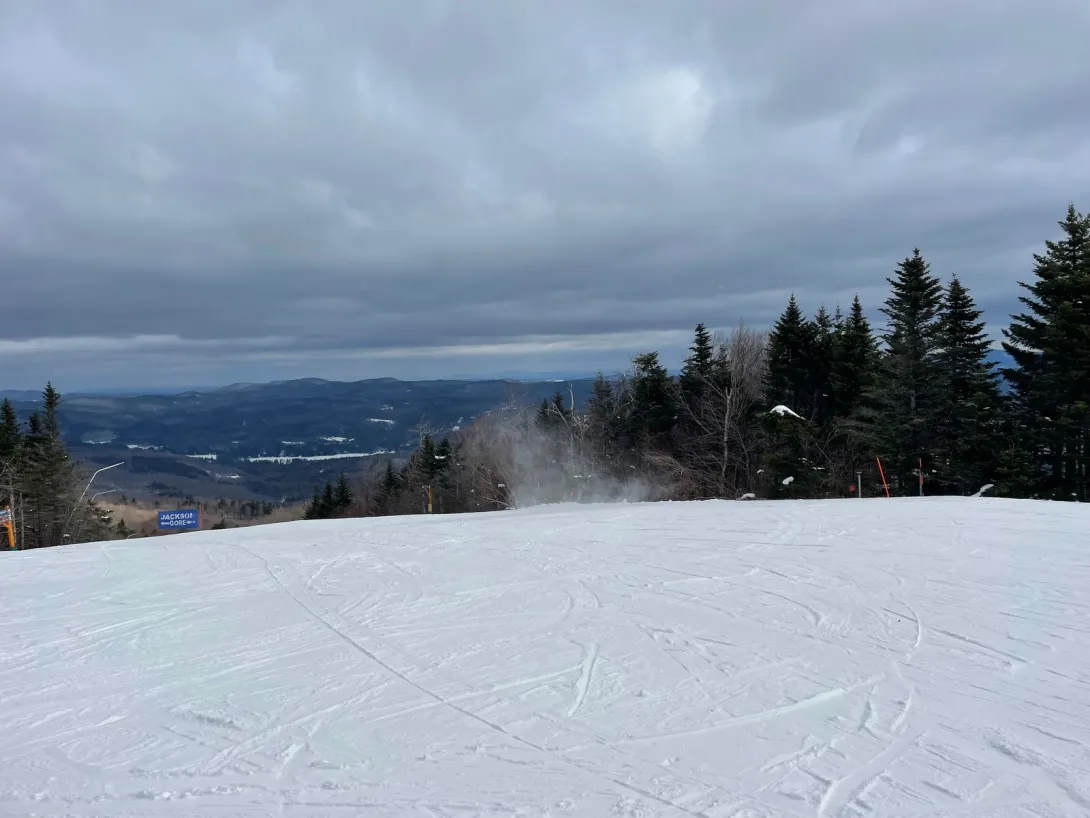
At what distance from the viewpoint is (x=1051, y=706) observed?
4.81m

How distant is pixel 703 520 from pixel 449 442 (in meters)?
53.3

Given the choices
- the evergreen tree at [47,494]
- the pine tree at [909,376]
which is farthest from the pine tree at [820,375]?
the evergreen tree at [47,494]

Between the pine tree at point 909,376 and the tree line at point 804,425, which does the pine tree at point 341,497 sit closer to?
the tree line at point 804,425

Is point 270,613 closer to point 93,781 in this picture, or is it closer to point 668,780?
point 93,781

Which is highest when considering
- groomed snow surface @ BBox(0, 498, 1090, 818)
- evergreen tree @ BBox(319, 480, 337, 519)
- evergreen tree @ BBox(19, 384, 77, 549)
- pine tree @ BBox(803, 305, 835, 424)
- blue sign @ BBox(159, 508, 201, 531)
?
pine tree @ BBox(803, 305, 835, 424)

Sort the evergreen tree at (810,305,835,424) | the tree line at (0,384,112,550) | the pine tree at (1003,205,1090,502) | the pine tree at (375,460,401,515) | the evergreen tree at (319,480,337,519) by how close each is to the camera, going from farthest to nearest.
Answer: the evergreen tree at (319,480,337,519) → the pine tree at (375,460,401,515) → the tree line at (0,384,112,550) → the evergreen tree at (810,305,835,424) → the pine tree at (1003,205,1090,502)

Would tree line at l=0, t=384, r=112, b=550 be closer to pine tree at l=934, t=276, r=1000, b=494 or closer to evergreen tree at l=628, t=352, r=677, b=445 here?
evergreen tree at l=628, t=352, r=677, b=445

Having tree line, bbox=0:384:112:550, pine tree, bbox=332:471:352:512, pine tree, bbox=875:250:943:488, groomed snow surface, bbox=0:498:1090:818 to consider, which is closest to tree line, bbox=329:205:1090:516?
pine tree, bbox=875:250:943:488

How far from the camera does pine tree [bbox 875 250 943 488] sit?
1229 inches

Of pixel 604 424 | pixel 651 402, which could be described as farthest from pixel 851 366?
pixel 604 424

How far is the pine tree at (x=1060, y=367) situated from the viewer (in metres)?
25.5

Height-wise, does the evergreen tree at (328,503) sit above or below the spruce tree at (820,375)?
below

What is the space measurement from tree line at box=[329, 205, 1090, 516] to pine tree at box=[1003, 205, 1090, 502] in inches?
2.7

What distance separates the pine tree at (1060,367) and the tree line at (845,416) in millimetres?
68
